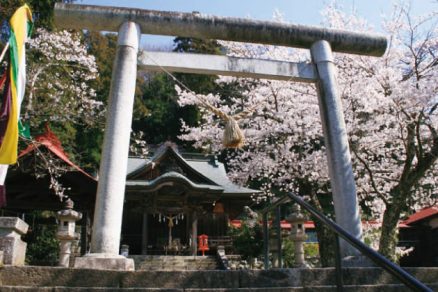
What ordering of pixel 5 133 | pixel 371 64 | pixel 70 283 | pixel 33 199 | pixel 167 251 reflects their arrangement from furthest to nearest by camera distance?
pixel 167 251
pixel 33 199
pixel 371 64
pixel 5 133
pixel 70 283

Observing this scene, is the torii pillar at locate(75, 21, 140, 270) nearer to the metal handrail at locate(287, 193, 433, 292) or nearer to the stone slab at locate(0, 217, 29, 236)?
the stone slab at locate(0, 217, 29, 236)

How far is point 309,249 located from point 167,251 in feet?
22.7

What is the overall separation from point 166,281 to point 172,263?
467 inches

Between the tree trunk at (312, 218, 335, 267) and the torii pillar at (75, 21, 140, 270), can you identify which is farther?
the tree trunk at (312, 218, 335, 267)

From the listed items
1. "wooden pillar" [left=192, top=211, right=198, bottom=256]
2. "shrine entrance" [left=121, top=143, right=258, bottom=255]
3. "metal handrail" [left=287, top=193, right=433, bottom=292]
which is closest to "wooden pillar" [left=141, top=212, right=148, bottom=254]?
"shrine entrance" [left=121, top=143, right=258, bottom=255]

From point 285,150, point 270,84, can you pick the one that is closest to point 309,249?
point 285,150

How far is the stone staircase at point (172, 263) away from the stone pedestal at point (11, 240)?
1058 centimetres

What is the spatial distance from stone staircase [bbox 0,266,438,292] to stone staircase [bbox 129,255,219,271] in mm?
11337

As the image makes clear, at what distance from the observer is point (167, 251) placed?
17359mm

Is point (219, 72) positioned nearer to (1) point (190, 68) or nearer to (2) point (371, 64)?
(1) point (190, 68)

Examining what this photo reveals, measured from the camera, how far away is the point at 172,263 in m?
15.0

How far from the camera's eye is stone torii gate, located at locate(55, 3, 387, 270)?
448 cm

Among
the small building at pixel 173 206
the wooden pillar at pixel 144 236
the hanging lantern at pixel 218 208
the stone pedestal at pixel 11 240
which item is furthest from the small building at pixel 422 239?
the stone pedestal at pixel 11 240

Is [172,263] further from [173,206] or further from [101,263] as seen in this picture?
[101,263]
